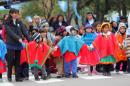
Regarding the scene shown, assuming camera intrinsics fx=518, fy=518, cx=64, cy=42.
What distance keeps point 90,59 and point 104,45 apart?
553 mm

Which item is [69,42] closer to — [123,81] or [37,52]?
[37,52]

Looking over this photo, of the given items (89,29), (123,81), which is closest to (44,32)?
(89,29)

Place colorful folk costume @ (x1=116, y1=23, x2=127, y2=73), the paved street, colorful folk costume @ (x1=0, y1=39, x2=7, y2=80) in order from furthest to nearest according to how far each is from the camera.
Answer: colorful folk costume @ (x1=116, y1=23, x2=127, y2=73)
colorful folk costume @ (x1=0, y1=39, x2=7, y2=80)
the paved street

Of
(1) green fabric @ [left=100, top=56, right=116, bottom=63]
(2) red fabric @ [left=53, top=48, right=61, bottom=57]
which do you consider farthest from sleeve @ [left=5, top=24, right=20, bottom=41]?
(1) green fabric @ [left=100, top=56, right=116, bottom=63]

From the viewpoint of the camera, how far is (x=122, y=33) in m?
15.2

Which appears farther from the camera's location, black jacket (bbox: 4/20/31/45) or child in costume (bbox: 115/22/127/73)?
child in costume (bbox: 115/22/127/73)

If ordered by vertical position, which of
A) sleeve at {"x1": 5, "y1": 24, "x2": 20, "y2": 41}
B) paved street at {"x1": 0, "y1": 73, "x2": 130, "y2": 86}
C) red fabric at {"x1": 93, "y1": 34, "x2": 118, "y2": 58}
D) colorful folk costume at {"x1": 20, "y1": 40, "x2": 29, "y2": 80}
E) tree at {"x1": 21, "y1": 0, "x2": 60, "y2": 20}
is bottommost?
paved street at {"x1": 0, "y1": 73, "x2": 130, "y2": 86}

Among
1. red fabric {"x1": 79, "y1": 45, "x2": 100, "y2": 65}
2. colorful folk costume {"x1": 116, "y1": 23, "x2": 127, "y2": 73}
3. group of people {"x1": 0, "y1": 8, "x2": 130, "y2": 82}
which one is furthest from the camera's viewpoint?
colorful folk costume {"x1": 116, "y1": 23, "x2": 127, "y2": 73}

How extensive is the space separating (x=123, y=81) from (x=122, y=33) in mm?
2760

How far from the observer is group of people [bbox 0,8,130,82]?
522 inches

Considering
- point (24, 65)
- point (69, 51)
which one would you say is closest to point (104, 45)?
point (69, 51)

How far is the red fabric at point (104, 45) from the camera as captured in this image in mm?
14452

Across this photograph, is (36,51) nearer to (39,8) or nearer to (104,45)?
(104,45)

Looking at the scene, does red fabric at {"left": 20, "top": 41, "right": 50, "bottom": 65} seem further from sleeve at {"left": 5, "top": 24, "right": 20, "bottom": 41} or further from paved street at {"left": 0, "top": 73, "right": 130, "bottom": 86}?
sleeve at {"left": 5, "top": 24, "right": 20, "bottom": 41}
